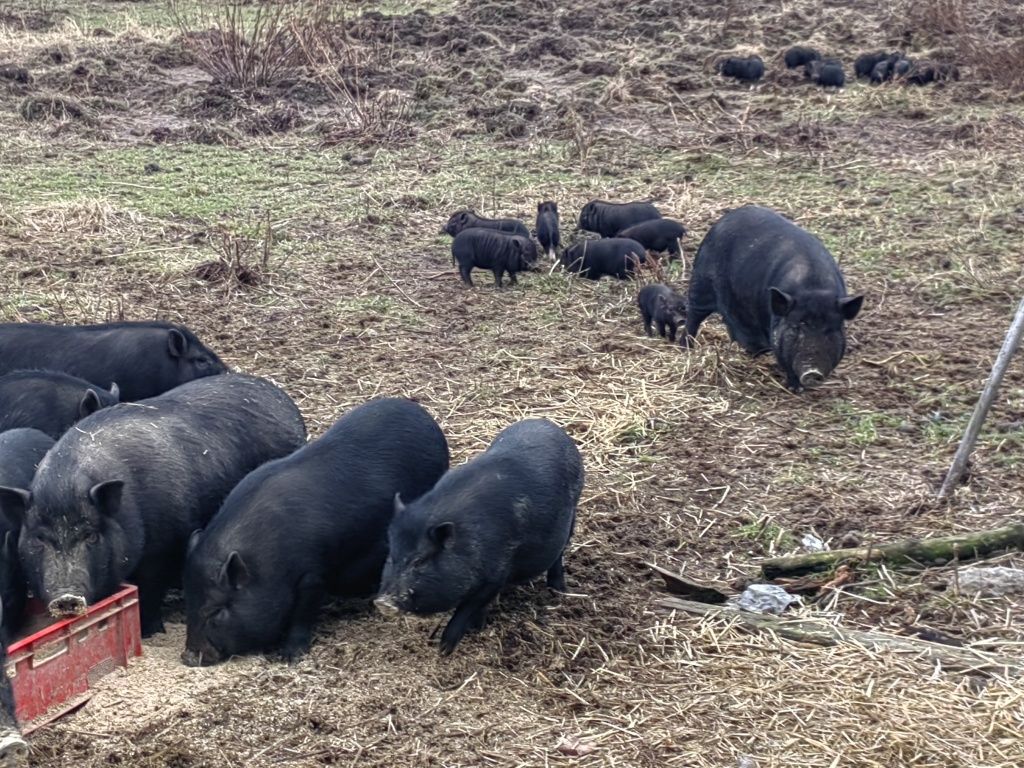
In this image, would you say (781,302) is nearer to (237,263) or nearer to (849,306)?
(849,306)

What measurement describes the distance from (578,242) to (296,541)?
516 centimetres

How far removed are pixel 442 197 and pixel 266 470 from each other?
624cm

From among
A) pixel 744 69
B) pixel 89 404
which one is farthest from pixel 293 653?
pixel 744 69

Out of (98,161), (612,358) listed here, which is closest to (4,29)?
(98,161)

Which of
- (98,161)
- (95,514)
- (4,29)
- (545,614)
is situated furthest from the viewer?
(4,29)

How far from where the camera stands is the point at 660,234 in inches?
378

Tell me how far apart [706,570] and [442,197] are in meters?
6.18

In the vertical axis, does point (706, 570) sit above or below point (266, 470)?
below

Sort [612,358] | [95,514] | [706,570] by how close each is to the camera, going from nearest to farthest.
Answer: [95,514]
[706,570]
[612,358]

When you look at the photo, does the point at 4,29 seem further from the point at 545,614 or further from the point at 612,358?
the point at 545,614

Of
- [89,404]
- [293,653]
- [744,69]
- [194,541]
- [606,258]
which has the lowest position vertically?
[293,653]

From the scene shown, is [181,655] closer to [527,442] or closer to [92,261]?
[527,442]

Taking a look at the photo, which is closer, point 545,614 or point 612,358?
point 545,614

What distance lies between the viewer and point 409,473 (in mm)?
5367
